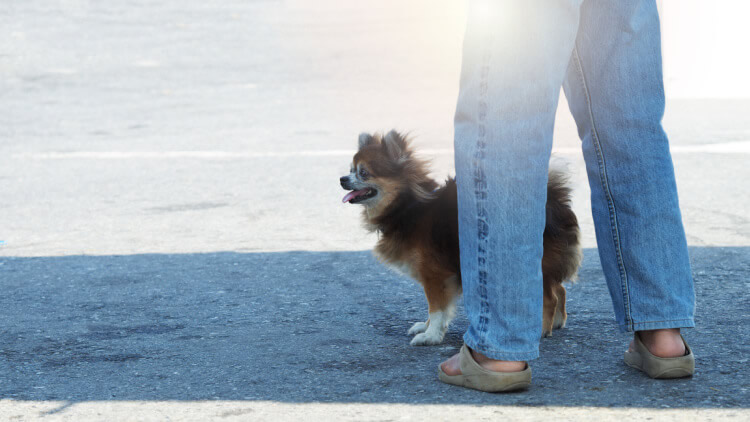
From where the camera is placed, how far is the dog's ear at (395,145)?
4.18m

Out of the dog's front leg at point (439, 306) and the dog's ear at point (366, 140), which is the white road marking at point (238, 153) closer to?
the dog's ear at point (366, 140)

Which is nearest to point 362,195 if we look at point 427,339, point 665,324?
point 427,339

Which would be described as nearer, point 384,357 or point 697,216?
point 384,357

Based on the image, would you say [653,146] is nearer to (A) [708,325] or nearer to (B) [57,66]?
(A) [708,325]

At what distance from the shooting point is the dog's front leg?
3873 mm

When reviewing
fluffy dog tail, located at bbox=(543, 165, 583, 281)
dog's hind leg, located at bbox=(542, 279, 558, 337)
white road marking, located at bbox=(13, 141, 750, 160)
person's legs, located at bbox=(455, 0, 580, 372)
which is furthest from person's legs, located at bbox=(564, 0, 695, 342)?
white road marking, located at bbox=(13, 141, 750, 160)

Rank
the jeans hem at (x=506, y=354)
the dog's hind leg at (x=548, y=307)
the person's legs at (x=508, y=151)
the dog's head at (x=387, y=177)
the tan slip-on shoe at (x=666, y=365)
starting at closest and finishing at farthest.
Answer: the person's legs at (x=508, y=151), the jeans hem at (x=506, y=354), the tan slip-on shoe at (x=666, y=365), the dog's hind leg at (x=548, y=307), the dog's head at (x=387, y=177)

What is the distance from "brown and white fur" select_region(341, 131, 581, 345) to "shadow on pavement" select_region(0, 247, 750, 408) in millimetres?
150

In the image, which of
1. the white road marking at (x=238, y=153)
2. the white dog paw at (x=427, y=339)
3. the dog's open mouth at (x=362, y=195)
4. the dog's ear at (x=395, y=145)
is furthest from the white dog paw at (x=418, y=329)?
the white road marking at (x=238, y=153)

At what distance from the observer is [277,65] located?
1466 centimetres

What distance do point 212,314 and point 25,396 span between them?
1130 mm

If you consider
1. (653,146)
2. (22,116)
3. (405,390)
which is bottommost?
(22,116)

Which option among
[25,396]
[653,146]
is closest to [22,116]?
[25,396]

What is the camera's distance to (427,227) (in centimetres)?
396
